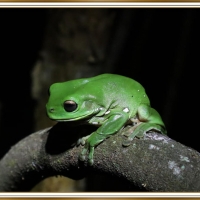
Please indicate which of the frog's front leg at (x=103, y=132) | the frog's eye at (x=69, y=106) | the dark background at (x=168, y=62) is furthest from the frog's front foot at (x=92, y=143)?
the dark background at (x=168, y=62)

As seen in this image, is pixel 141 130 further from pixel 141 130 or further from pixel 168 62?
pixel 168 62

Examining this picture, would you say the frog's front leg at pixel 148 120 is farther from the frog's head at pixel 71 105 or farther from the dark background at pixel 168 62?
the dark background at pixel 168 62

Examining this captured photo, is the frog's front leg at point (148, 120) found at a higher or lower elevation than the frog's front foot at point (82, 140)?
higher

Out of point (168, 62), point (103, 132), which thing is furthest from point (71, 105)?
point (168, 62)

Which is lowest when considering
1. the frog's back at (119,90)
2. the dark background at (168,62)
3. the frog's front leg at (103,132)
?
the dark background at (168,62)

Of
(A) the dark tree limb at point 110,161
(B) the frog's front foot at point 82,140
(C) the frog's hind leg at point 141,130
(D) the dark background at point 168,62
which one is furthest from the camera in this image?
(D) the dark background at point 168,62

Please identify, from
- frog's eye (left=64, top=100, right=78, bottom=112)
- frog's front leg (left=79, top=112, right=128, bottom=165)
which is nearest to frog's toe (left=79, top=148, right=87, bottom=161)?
frog's front leg (left=79, top=112, right=128, bottom=165)

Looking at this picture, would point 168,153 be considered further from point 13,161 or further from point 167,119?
point 167,119
